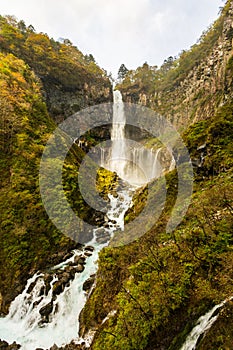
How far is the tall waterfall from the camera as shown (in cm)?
3388

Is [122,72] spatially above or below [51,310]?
above

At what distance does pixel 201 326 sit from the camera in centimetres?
446

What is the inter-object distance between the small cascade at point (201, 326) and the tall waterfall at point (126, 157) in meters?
26.7

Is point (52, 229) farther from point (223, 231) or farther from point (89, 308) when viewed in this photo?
point (223, 231)

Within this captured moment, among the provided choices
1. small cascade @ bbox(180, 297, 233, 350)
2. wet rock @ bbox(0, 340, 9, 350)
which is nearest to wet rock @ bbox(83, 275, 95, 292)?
wet rock @ bbox(0, 340, 9, 350)

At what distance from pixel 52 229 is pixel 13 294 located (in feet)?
12.4

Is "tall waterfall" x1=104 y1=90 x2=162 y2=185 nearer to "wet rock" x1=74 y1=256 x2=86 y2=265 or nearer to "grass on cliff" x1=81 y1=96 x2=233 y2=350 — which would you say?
"wet rock" x1=74 y1=256 x2=86 y2=265

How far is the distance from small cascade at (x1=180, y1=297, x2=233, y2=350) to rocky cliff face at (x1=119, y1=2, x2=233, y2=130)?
17.3 meters

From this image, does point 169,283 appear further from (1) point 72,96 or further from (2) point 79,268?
(1) point 72,96

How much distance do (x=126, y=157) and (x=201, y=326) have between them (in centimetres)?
3399

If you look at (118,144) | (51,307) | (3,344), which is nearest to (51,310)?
(51,307)

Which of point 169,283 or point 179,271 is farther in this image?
point 179,271

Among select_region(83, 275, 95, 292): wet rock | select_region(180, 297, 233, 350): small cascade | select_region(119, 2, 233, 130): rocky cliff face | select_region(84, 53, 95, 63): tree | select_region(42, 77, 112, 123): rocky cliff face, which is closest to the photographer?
select_region(180, 297, 233, 350): small cascade

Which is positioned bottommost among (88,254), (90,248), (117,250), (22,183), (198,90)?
(88,254)
